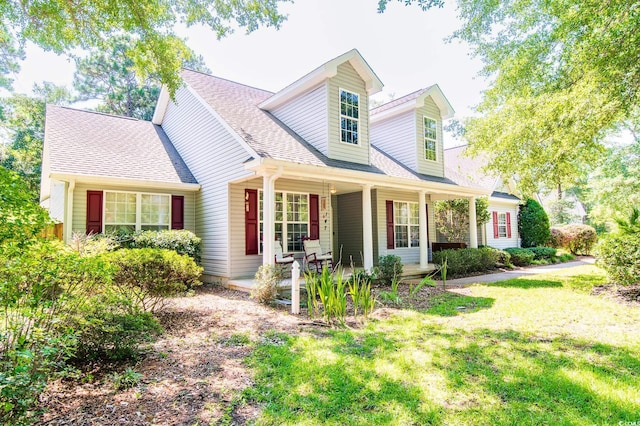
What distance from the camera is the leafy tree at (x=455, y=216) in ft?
48.6

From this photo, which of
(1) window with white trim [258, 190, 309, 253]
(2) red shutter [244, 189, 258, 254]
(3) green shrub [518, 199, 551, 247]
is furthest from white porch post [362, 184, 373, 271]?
(3) green shrub [518, 199, 551, 247]

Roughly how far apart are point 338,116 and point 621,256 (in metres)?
7.17

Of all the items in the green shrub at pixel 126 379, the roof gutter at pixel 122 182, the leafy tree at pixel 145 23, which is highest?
the leafy tree at pixel 145 23

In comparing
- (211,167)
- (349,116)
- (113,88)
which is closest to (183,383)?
(211,167)

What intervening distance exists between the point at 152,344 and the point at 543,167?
992cm

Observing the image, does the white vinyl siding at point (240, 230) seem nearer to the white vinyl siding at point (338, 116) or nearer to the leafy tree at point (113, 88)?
the white vinyl siding at point (338, 116)

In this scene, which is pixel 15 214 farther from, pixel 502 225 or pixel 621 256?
pixel 502 225

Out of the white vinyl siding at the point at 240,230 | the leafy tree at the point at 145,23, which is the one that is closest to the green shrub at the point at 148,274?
the white vinyl siding at the point at 240,230

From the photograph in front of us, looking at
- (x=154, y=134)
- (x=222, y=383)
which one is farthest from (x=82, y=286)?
(x=154, y=134)

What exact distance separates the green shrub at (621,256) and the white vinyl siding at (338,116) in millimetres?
6002

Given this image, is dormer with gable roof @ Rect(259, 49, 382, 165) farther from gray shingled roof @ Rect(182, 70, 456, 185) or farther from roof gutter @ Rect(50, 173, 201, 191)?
roof gutter @ Rect(50, 173, 201, 191)

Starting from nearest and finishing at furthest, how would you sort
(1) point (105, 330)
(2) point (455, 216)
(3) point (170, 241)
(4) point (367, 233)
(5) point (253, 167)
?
(1) point (105, 330) < (5) point (253, 167) < (3) point (170, 241) < (4) point (367, 233) < (2) point (455, 216)

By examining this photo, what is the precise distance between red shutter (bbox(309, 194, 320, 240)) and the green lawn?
4.90 m

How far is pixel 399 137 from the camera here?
41.3ft
